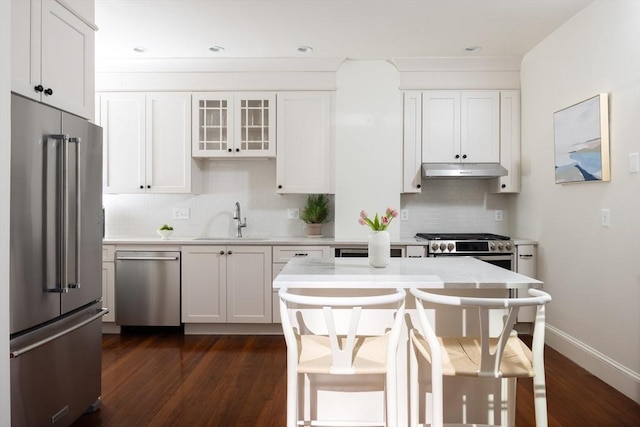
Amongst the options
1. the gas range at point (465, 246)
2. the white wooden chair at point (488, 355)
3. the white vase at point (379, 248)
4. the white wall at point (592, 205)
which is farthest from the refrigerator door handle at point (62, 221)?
the white wall at point (592, 205)

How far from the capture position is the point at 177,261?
153 inches

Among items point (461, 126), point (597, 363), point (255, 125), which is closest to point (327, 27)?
point (255, 125)

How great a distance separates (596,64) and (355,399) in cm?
281

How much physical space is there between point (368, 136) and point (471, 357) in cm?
278

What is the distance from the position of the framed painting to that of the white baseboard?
1.24 m

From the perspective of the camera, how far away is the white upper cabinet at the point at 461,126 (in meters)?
4.13

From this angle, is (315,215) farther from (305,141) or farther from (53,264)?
(53,264)

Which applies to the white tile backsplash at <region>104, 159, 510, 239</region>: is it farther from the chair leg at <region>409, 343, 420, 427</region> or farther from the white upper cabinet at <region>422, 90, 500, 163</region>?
the chair leg at <region>409, 343, 420, 427</region>

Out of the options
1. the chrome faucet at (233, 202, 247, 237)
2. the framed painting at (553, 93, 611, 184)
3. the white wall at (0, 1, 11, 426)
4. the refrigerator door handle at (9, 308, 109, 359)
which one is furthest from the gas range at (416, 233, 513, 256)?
the white wall at (0, 1, 11, 426)

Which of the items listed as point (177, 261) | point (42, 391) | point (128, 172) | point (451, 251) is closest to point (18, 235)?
point (42, 391)

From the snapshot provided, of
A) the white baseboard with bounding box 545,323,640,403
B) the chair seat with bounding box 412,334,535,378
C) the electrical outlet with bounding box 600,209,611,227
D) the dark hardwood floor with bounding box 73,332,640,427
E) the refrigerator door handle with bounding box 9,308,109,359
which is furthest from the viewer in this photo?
the electrical outlet with bounding box 600,209,611,227

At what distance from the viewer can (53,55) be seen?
212 cm

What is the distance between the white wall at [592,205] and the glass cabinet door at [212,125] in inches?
114

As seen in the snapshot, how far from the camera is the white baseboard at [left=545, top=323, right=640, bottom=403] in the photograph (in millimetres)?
2617
